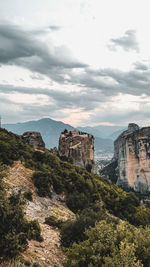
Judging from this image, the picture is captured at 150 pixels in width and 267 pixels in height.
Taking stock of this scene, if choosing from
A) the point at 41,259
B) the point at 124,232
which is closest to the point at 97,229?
the point at 124,232

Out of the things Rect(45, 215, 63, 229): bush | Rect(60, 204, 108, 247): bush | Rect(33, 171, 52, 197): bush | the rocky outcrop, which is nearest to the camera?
Rect(60, 204, 108, 247): bush

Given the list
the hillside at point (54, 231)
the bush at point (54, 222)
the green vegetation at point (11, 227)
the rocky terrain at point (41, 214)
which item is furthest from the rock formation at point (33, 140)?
the green vegetation at point (11, 227)

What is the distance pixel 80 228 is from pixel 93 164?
181 ft

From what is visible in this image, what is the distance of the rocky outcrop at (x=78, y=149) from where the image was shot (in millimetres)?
65875

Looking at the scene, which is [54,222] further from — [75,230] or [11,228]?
[11,228]

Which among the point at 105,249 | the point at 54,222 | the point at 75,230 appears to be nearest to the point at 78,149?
the point at 54,222

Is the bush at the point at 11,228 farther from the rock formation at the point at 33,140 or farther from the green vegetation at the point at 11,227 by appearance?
the rock formation at the point at 33,140

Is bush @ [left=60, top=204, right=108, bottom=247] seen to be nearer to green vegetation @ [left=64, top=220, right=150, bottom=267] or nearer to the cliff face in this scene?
green vegetation @ [left=64, top=220, right=150, bottom=267]

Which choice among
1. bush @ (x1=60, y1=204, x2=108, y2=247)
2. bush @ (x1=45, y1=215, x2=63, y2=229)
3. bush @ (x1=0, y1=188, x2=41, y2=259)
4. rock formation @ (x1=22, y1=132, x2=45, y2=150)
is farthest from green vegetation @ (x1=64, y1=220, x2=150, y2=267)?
rock formation @ (x1=22, y1=132, x2=45, y2=150)

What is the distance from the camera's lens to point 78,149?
216 ft

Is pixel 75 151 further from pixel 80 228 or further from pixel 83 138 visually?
pixel 80 228

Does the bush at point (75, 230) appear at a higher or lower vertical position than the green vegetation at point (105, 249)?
lower

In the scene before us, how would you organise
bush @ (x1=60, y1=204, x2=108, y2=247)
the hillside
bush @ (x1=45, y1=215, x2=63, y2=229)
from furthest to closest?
bush @ (x1=45, y1=215, x2=63, y2=229), bush @ (x1=60, y1=204, x2=108, y2=247), the hillside

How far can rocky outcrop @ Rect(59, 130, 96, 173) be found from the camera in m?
65.9
